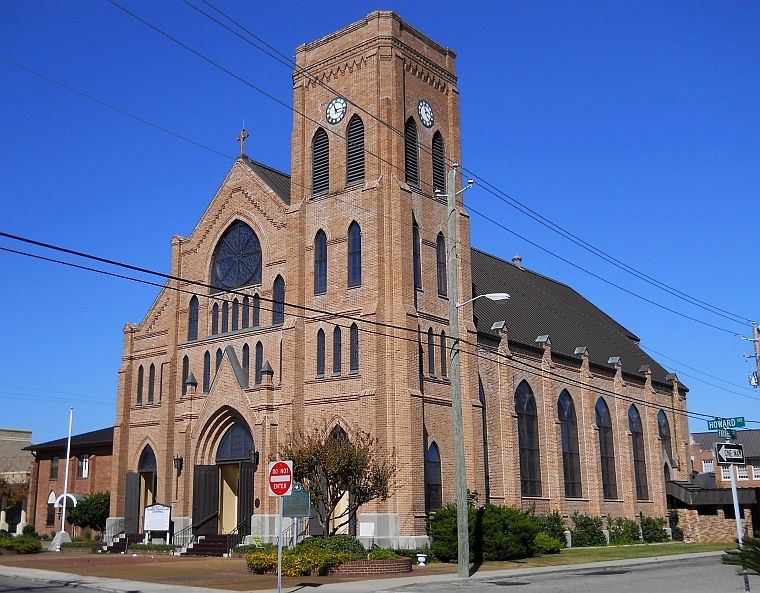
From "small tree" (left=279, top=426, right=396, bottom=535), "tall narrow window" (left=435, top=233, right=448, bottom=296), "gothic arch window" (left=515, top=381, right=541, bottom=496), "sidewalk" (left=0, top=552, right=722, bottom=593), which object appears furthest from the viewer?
"gothic arch window" (left=515, top=381, right=541, bottom=496)

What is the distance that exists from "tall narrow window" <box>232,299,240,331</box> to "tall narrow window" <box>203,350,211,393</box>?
77.2 inches

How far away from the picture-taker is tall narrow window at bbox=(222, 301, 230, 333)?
40375 millimetres

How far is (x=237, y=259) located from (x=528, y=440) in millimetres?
16667

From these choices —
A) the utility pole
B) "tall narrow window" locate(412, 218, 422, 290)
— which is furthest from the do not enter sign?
"tall narrow window" locate(412, 218, 422, 290)

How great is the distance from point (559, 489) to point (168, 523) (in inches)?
741

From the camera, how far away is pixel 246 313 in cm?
3962

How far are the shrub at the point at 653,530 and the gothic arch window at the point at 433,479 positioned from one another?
790 inches

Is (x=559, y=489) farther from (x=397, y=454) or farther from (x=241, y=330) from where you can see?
(x=241, y=330)

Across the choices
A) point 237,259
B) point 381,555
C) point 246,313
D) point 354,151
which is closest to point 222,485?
point 246,313

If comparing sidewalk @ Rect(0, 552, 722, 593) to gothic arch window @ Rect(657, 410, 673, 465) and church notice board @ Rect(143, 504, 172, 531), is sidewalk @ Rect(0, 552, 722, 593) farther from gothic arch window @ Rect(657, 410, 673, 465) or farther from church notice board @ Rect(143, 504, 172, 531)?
gothic arch window @ Rect(657, 410, 673, 465)

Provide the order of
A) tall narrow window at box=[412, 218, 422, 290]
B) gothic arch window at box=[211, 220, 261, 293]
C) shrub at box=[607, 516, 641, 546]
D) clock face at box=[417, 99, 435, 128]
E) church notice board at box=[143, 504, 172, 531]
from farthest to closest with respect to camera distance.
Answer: shrub at box=[607, 516, 641, 546]
gothic arch window at box=[211, 220, 261, 293]
church notice board at box=[143, 504, 172, 531]
clock face at box=[417, 99, 435, 128]
tall narrow window at box=[412, 218, 422, 290]

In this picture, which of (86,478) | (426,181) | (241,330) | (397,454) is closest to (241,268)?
(241,330)

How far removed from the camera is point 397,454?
3219cm

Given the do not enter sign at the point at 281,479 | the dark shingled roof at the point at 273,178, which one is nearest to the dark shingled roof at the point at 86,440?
the dark shingled roof at the point at 273,178
